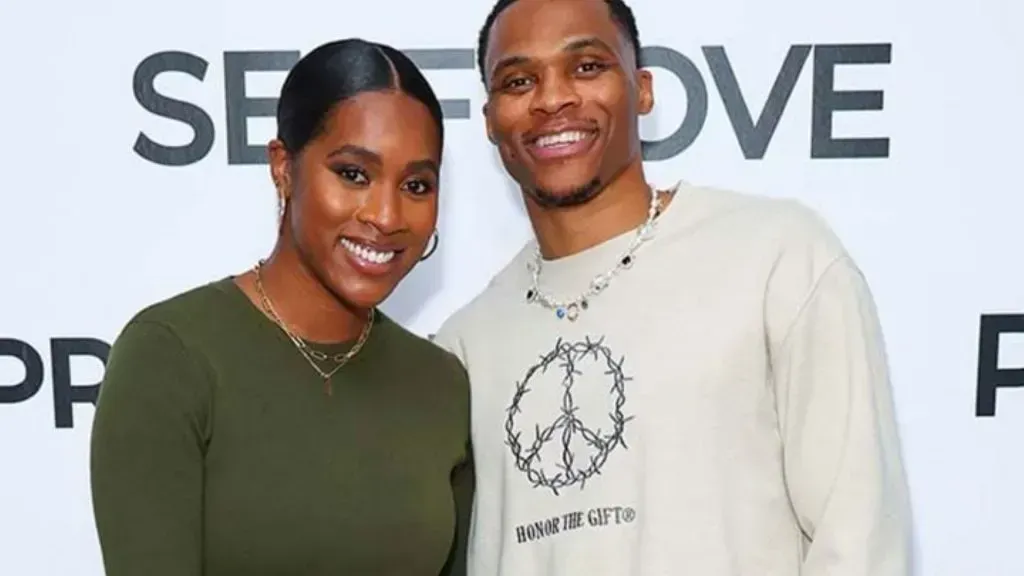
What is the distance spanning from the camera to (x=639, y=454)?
977mm

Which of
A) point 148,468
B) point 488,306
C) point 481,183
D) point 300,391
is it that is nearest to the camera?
point 148,468

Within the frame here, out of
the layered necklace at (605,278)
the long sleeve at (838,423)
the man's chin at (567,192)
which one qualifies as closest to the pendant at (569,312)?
the layered necklace at (605,278)

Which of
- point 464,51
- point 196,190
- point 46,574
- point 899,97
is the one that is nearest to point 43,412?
point 46,574

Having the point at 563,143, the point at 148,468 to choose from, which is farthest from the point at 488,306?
the point at 148,468

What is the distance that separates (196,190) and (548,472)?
744mm

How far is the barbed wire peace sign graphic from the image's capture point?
991 millimetres

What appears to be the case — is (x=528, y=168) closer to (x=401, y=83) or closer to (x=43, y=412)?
(x=401, y=83)

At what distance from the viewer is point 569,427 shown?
3.32 ft

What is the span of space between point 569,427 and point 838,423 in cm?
28

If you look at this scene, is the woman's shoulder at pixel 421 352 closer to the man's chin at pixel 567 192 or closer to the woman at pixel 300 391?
the woman at pixel 300 391

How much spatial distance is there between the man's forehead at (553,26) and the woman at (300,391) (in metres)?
0.15

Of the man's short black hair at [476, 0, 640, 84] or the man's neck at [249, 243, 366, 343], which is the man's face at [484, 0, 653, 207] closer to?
the man's short black hair at [476, 0, 640, 84]

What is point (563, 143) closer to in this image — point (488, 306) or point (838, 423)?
point (488, 306)

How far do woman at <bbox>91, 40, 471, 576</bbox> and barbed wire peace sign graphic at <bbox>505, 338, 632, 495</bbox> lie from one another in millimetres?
113
